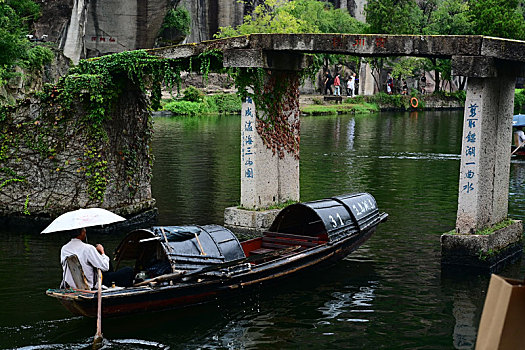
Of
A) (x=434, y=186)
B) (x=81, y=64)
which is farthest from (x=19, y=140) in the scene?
(x=434, y=186)

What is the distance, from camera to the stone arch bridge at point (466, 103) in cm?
1230

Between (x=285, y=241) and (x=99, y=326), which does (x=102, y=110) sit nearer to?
(x=285, y=241)

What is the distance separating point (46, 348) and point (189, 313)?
90.8 inches

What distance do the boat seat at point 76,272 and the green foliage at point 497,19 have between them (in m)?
55.2

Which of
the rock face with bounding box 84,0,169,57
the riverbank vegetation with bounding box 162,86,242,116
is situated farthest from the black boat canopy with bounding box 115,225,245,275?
the riverbank vegetation with bounding box 162,86,242,116

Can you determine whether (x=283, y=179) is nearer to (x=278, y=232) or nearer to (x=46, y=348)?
(x=278, y=232)

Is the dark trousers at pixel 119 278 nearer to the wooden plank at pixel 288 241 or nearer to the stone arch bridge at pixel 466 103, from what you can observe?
the wooden plank at pixel 288 241

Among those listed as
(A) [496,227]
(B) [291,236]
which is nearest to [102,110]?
(B) [291,236]

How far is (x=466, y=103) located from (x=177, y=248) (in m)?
5.85

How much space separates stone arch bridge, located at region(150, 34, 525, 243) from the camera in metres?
12.3

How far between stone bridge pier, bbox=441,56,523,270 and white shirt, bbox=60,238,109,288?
6369 mm

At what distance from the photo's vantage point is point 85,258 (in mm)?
10547

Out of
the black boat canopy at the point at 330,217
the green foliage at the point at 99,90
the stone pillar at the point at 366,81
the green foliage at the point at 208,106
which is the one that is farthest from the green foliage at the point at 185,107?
the black boat canopy at the point at 330,217

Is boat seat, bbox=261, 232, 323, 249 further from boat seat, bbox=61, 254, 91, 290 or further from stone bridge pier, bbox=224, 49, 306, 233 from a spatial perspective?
boat seat, bbox=61, 254, 91, 290
